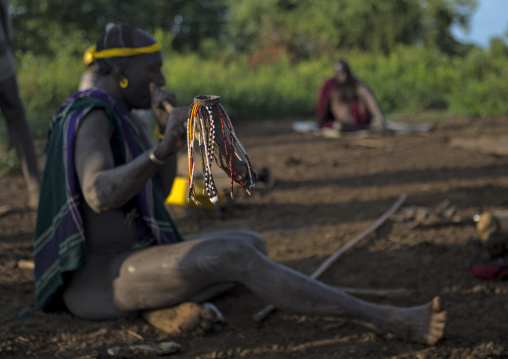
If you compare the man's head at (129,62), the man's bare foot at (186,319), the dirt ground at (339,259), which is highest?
the man's head at (129,62)

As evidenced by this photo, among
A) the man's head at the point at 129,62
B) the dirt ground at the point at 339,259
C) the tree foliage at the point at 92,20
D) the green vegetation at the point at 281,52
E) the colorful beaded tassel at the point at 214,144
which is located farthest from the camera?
the tree foliage at the point at 92,20

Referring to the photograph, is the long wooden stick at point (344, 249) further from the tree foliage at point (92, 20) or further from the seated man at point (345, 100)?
the tree foliage at point (92, 20)

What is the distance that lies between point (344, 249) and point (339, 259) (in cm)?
7

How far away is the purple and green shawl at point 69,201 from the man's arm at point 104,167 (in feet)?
0.17

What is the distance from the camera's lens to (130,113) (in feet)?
9.80

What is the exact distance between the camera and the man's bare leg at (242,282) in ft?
8.77

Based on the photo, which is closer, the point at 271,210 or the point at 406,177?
the point at 271,210

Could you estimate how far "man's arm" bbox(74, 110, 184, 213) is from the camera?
2.47 metres

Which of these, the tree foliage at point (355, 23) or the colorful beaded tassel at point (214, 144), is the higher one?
the tree foliage at point (355, 23)

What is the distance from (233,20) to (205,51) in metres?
3.35

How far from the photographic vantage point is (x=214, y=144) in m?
1.83

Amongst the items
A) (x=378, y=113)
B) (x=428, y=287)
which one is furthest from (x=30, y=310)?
(x=378, y=113)

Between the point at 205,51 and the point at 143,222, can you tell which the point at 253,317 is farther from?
the point at 205,51

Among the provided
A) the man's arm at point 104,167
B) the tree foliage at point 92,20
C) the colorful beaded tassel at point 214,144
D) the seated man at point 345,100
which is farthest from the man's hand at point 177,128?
the tree foliage at point 92,20
